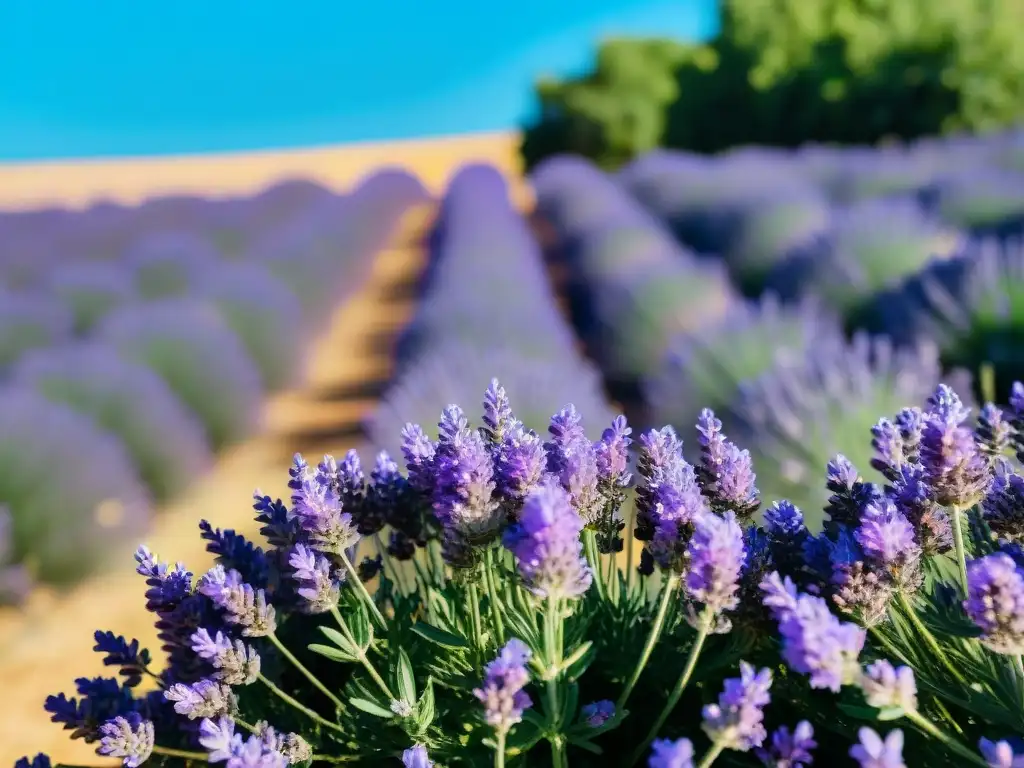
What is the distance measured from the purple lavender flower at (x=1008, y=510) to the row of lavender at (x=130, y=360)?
146 inches

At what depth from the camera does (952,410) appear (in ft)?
2.90

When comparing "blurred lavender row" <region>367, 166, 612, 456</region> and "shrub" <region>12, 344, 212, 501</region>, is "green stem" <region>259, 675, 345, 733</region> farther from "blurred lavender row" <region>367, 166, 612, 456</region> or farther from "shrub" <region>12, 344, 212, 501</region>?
"shrub" <region>12, 344, 212, 501</region>

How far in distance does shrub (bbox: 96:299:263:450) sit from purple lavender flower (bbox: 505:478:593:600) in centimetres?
524

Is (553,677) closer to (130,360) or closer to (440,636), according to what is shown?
(440,636)

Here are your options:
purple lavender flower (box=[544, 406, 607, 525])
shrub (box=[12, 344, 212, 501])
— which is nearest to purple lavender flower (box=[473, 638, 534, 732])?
purple lavender flower (box=[544, 406, 607, 525])

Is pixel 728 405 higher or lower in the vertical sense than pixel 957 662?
lower

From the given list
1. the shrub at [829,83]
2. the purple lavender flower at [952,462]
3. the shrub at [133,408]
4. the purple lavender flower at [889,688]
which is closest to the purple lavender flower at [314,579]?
the purple lavender flower at [889,688]

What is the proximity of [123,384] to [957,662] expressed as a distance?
4959 millimetres

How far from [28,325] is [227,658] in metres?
6.85

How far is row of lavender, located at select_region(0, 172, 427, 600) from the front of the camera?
3.89m

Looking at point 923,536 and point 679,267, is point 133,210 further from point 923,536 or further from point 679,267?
point 923,536

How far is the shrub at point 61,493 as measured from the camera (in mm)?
3811

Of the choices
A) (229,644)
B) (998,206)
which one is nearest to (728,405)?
(229,644)

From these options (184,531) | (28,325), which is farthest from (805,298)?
(28,325)
